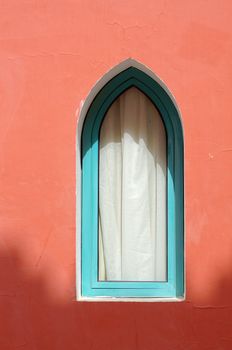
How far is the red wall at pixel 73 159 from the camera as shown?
4.14 metres

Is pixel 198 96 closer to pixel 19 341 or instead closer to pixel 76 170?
pixel 76 170

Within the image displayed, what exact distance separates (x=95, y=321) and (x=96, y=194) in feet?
2.49

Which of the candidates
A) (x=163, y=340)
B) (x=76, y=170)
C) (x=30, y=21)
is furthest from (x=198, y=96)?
(x=163, y=340)

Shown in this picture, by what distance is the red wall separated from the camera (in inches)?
163

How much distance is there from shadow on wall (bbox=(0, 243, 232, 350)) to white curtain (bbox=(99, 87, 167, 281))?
0.96 feet

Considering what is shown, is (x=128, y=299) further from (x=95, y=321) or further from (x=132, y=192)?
(x=132, y=192)

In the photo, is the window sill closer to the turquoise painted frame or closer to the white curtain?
the turquoise painted frame

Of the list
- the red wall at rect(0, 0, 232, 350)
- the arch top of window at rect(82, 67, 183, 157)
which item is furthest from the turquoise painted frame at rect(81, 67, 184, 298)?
the red wall at rect(0, 0, 232, 350)

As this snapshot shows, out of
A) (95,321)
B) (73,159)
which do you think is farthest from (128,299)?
(73,159)

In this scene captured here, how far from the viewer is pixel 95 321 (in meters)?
4.15

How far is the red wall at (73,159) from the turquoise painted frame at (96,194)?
0.15 metres

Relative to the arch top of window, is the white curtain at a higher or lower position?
lower

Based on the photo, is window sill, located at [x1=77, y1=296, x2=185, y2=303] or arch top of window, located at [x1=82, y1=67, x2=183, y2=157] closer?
window sill, located at [x1=77, y1=296, x2=185, y2=303]

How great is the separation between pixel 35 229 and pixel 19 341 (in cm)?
65
